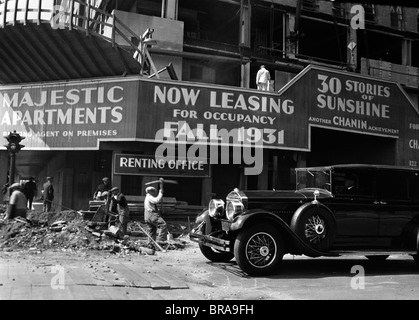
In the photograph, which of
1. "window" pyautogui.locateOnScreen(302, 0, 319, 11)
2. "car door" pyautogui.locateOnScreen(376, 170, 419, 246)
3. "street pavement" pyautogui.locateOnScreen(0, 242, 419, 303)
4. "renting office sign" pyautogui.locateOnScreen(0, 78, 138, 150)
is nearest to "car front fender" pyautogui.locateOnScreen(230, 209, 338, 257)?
"street pavement" pyautogui.locateOnScreen(0, 242, 419, 303)

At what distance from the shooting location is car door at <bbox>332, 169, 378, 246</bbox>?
8.03m

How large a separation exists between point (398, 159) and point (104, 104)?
12.4 metres

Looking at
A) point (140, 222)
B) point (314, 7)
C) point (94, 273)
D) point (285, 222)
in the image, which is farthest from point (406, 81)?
point (94, 273)

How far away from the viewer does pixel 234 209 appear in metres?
7.57

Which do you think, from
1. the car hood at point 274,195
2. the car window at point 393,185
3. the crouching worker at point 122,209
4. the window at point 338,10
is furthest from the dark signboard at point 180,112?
the window at point 338,10

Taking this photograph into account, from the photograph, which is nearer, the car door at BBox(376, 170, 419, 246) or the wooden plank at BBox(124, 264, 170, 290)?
the wooden plank at BBox(124, 264, 170, 290)

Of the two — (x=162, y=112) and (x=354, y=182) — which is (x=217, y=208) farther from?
(x=162, y=112)

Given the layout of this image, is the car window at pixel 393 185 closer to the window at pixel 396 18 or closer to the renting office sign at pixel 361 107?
the renting office sign at pixel 361 107

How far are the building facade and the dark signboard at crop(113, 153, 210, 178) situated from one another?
34 mm

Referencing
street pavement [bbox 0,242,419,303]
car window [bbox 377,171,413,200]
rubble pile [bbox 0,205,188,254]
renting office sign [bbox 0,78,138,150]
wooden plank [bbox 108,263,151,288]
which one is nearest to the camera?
street pavement [bbox 0,242,419,303]

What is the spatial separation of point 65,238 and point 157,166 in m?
4.77

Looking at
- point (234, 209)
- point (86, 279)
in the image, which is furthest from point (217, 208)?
point (86, 279)

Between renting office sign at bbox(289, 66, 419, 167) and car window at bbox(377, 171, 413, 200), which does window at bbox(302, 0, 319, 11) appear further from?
car window at bbox(377, 171, 413, 200)

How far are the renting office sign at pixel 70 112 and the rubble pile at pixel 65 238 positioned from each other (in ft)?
12.6
